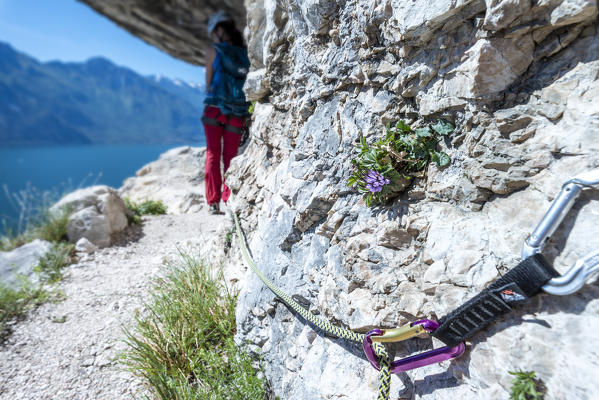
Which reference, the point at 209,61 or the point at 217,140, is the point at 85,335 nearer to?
the point at 217,140

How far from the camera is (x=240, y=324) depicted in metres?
2.49

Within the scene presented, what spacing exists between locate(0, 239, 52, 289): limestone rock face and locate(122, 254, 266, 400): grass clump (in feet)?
9.61

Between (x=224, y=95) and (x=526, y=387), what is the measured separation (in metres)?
4.60

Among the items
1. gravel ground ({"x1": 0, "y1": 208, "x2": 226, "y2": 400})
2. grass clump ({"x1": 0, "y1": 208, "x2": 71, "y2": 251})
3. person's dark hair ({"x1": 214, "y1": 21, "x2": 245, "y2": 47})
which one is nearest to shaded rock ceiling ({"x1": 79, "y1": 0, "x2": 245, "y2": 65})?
person's dark hair ({"x1": 214, "y1": 21, "x2": 245, "y2": 47})

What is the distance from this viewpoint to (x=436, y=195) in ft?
5.25

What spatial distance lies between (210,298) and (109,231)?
3850mm

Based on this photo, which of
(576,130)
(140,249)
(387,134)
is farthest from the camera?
(140,249)

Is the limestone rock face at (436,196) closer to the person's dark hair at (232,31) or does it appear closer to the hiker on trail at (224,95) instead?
the hiker on trail at (224,95)

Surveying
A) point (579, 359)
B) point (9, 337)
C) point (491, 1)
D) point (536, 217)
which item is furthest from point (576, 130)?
point (9, 337)

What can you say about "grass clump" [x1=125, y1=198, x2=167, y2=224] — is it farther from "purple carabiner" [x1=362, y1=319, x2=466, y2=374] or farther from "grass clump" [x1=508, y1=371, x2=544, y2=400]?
"grass clump" [x1=508, y1=371, x2=544, y2=400]

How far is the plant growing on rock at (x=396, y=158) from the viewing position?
5.45 ft

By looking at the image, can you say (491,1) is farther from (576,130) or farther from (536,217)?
(536,217)

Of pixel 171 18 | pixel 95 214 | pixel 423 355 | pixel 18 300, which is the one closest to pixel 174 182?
pixel 95 214

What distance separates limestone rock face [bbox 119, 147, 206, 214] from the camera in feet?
24.7
